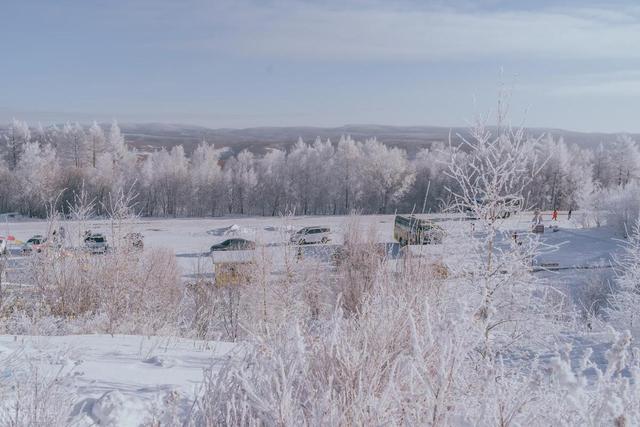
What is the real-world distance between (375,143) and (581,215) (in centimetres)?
2153

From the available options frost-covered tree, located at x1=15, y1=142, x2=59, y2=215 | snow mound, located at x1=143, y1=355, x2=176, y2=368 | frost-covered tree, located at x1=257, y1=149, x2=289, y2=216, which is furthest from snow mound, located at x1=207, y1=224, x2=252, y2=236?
snow mound, located at x1=143, y1=355, x2=176, y2=368

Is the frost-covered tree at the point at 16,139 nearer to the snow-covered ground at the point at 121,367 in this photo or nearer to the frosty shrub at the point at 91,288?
the frosty shrub at the point at 91,288

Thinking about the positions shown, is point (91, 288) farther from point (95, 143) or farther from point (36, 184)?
point (95, 143)

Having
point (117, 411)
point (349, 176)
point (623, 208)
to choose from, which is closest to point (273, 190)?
point (349, 176)

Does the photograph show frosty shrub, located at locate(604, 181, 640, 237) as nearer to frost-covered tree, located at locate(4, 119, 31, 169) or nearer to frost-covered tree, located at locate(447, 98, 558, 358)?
frost-covered tree, located at locate(447, 98, 558, 358)

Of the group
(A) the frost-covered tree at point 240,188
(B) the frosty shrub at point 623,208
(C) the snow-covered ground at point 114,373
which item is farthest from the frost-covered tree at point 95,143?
(C) the snow-covered ground at point 114,373

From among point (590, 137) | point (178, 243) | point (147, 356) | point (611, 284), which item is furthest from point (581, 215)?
point (590, 137)

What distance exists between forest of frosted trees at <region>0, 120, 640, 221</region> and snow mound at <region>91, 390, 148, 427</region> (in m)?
43.4

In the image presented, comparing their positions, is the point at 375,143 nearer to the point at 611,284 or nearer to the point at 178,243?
the point at 178,243

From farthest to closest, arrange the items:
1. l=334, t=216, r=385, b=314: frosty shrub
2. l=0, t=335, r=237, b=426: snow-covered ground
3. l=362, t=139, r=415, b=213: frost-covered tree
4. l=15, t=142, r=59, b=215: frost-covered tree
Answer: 1. l=362, t=139, r=415, b=213: frost-covered tree
2. l=15, t=142, r=59, b=215: frost-covered tree
3. l=334, t=216, r=385, b=314: frosty shrub
4. l=0, t=335, r=237, b=426: snow-covered ground

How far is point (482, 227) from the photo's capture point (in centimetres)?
958

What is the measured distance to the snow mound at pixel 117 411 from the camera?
3561 millimetres

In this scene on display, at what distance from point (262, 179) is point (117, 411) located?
49.4 metres

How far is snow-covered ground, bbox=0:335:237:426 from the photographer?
3.48 meters
